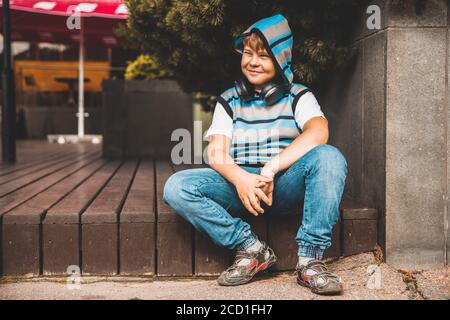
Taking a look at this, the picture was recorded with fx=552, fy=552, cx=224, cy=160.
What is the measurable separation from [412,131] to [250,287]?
3.09ft

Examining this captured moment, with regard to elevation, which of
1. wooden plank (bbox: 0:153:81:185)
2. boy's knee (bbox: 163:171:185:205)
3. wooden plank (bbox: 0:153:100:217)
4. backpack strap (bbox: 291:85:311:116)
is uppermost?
backpack strap (bbox: 291:85:311:116)

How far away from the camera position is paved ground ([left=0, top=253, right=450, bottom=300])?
205 centimetres

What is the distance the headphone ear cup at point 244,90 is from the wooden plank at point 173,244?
576mm

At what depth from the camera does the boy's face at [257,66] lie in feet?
7.59

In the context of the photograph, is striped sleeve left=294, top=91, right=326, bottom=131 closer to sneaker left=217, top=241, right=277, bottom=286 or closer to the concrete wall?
the concrete wall

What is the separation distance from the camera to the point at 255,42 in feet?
7.58

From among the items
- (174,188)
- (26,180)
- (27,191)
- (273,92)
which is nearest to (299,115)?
(273,92)

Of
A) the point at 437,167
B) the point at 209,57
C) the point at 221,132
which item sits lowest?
the point at 437,167

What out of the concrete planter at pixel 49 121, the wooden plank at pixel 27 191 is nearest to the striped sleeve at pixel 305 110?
the wooden plank at pixel 27 191

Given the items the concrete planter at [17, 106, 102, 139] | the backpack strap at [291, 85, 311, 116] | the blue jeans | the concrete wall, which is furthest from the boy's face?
the concrete planter at [17, 106, 102, 139]
